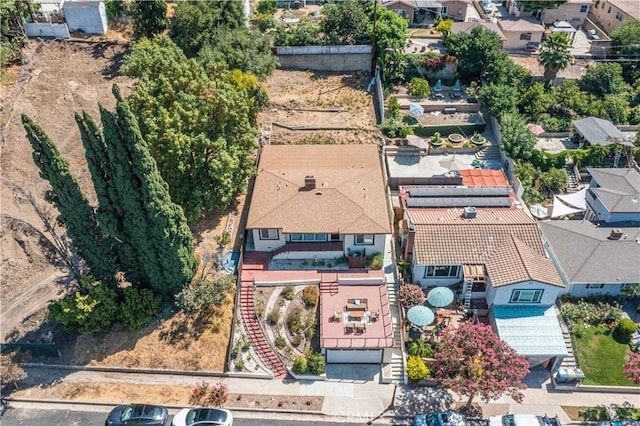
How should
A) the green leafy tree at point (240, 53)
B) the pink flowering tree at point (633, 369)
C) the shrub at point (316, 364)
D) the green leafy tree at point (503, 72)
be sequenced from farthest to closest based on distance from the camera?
the green leafy tree at point (503, 72)
the green leafy tree at point (240, 53)
the shrub at point (316, 364)
the pink flowering tree at point (633, 369)

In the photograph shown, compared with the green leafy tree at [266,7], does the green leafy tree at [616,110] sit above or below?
below

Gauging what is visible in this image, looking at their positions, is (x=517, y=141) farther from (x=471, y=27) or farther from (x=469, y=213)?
(x=471, y=27)

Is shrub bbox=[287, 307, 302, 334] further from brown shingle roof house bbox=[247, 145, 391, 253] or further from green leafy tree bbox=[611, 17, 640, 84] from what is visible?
green leafy tree bbox=[611, 17, 640, 84]

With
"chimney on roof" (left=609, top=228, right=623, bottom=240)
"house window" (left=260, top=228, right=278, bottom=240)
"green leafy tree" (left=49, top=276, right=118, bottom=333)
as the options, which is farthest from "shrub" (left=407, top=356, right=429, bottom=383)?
"green leafy tree" (left=49, top=276, right=118, bottom=333)

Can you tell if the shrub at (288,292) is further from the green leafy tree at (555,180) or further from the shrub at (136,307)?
the green leafy tree at (555,180)

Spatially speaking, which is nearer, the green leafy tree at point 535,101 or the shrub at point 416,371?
the shrub at point 416,371

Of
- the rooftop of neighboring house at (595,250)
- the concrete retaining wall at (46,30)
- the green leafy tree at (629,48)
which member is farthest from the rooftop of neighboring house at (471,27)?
the concrete retaining wall at (46,30)
